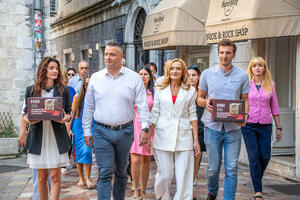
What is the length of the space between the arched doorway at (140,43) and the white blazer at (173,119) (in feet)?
31.1

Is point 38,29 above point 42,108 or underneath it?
above

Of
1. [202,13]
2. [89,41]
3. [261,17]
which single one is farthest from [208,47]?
[89,41]

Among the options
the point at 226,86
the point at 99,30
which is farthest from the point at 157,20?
the point at 99,30

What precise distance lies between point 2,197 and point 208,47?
646 cm

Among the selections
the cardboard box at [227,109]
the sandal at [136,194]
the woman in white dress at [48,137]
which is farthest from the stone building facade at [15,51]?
the cardboard box at [227,109]

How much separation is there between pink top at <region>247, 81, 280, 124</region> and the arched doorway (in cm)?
881

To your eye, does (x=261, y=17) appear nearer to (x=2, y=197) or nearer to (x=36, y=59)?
(x=2, y=197)

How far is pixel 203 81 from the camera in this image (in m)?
5.41

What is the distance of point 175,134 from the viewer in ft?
17.1

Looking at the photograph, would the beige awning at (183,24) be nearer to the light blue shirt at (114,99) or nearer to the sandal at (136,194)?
the sandal at (136,194)

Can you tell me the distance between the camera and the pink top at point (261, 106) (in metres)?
6.03

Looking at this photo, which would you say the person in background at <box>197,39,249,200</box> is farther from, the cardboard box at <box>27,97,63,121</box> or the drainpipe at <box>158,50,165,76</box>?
the drainpipe at <box>158,50,165,76</box>

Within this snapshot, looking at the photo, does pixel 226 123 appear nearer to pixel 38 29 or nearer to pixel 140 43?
pixel 38 29

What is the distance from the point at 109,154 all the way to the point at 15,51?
22.9 ft
